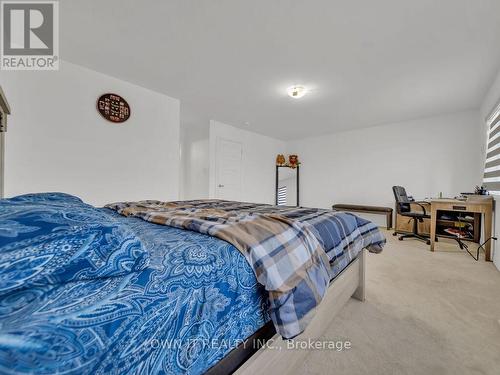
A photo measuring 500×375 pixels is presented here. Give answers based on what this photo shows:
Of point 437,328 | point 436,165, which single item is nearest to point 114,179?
point 437,328

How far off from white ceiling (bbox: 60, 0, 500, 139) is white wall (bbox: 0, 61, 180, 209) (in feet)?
0.91

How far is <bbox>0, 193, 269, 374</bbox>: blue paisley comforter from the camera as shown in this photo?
0.38m

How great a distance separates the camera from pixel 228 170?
15.8ft

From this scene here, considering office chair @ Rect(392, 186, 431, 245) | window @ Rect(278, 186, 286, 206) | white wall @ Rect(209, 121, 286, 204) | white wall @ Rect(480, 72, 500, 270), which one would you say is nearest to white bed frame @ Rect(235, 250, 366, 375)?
white wall @ Rect(480, 72, 500, 270)

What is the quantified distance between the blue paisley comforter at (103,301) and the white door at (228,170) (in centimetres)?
389

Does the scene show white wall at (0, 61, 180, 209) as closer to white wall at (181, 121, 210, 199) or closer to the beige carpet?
white wall at (181, 121, 210, 199)

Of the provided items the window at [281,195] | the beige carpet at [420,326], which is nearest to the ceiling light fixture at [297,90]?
the beige carpet at [420,326]

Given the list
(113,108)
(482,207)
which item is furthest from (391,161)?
(113,108)

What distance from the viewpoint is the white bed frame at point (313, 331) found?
32.5 inches

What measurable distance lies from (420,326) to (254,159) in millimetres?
4545

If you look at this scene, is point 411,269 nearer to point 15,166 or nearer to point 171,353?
point 171,353

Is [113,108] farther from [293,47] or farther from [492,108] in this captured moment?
[492,108]

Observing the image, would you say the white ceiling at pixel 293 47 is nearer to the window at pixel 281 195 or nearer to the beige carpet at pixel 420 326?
the beige carpet at pixel 420 326

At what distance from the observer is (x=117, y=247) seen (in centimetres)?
55
